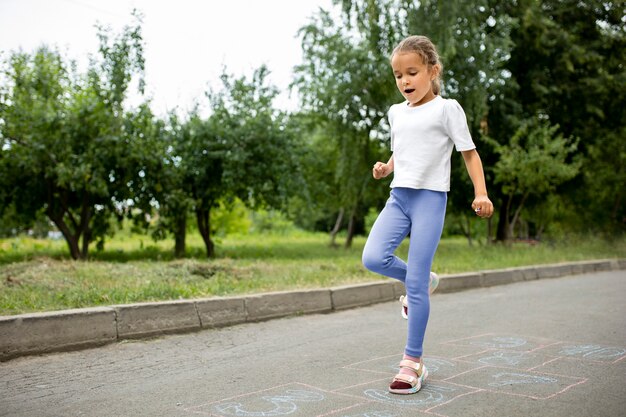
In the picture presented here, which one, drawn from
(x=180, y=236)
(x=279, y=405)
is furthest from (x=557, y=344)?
(x=180, y=236)

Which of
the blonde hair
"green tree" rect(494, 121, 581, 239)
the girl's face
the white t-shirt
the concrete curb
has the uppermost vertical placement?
"green tree" rect(494, 121, 581, 239)

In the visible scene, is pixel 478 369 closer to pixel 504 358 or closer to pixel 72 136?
pixel 504 358

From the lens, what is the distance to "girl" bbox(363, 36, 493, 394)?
12.7 ft

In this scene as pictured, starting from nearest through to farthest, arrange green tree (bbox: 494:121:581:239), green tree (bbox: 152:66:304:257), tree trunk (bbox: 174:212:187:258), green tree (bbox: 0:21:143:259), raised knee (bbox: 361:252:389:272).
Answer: raised knee (bbox: 361:252:389:272)
green tree (bbox: 0:21:143:259)
green tree (bbox: 152:66:304:257)
tree trunk (bbox: 174:212:187:258)
green tree (bbox: 494:121:581:239)

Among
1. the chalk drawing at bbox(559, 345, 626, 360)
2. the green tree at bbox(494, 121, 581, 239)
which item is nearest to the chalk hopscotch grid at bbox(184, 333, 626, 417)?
the chalk drawing at bbox(559, 345, 626, 360)

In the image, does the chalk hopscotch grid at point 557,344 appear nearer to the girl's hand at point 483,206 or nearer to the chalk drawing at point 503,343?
the chalk drawing at point 503,343

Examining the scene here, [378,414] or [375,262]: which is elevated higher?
[375,262]

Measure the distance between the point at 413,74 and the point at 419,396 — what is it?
74.5 inches

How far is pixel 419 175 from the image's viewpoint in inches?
154

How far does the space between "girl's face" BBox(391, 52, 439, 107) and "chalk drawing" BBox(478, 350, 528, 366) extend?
1944 mm

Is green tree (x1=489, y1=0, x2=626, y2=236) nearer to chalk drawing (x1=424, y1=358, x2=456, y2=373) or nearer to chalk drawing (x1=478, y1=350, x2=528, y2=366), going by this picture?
chalk drawing (x1=478, y1=350, x2=528, y2=366)

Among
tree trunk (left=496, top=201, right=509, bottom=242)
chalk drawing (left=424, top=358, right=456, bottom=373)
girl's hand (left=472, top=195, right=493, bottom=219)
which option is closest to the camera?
girl's hand (left=472, top=195, right=493, bottom=219)

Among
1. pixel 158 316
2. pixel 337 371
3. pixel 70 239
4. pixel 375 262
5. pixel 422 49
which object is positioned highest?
pixel 422 49

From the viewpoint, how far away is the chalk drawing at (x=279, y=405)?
11.0 feet
